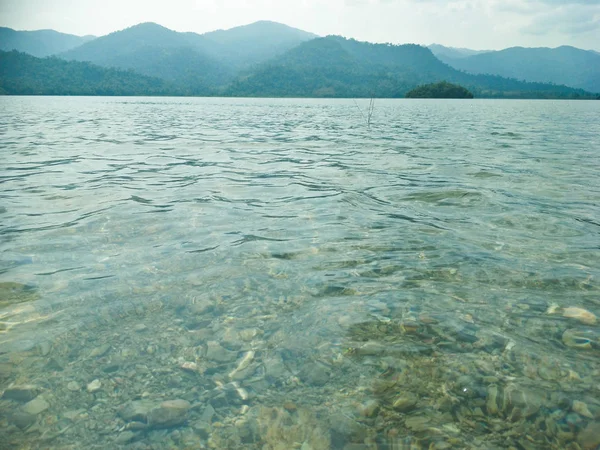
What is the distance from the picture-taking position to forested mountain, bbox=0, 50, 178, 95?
14671 cm

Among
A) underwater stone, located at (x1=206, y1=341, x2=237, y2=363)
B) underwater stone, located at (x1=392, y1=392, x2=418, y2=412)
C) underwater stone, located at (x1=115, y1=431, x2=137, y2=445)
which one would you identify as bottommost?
underwater stone, located at (x1=206, y1=341, x2=237, y2=363)

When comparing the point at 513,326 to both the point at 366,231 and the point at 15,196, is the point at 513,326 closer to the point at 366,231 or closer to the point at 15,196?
the point at 366,231

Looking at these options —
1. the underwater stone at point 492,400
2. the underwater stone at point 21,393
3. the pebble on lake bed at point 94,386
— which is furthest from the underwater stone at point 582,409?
the underwater stone at point 21,393

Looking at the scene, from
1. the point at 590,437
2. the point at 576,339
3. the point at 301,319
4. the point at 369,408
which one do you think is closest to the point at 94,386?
the point at 301,319

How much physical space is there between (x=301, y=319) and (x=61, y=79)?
690ft

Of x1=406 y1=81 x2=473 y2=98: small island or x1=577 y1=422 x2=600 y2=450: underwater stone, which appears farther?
x1=406 y1=81 x2=473 y2=98: small island

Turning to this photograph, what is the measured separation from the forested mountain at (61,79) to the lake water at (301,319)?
165105 millimetres

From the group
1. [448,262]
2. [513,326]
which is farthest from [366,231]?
[513,326]

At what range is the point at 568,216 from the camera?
722cm

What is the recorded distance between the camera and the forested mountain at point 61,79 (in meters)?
147

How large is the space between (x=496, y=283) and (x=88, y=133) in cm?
2418

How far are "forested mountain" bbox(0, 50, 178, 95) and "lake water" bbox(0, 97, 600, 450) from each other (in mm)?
165105

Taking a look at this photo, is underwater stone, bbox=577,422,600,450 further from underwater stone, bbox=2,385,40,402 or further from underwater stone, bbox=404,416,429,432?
underwater stone, bbox=2,385,40,402

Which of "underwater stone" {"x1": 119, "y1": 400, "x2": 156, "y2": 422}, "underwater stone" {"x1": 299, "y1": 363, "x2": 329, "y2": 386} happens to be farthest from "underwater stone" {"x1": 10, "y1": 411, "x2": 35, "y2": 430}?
"underwater stone" {"x1": 299, "y1": 363, "x2": 329, "y2": 386}
